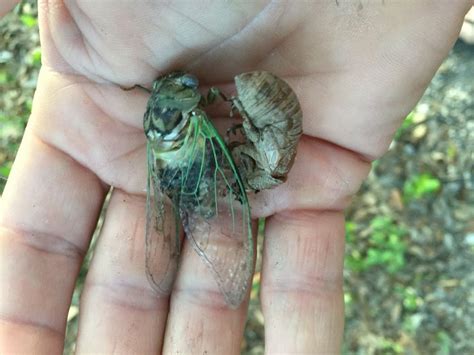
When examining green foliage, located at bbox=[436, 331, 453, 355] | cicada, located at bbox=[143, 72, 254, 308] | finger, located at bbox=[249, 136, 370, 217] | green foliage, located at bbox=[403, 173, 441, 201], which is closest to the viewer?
cicada, located at bbox=[143, 72, 254, 308]

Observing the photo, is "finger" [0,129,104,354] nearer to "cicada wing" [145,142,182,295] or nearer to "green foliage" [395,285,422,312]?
"cicada wing" [145,142,182,295]

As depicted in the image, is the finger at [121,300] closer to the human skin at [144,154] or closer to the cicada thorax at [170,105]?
the human skin at [144,154]

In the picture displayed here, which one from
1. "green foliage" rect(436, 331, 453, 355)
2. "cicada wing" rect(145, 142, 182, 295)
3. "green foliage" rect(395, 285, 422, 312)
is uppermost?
"cicada wing" rect(145, 142, 182, 295)

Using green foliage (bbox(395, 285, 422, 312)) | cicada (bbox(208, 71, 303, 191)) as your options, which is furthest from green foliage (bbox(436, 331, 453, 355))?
cicada (bbox(208, 71, 303, 191))

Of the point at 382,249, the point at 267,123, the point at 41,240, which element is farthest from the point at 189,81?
the point at 382,249

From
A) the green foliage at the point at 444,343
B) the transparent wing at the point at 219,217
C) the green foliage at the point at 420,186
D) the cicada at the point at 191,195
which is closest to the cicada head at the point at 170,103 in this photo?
the cicada at the point at 191,195

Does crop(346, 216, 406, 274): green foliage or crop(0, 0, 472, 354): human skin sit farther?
crop(346, 216, 406, 274): green foliage

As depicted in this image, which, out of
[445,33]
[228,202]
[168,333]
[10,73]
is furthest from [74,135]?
[10,73]
